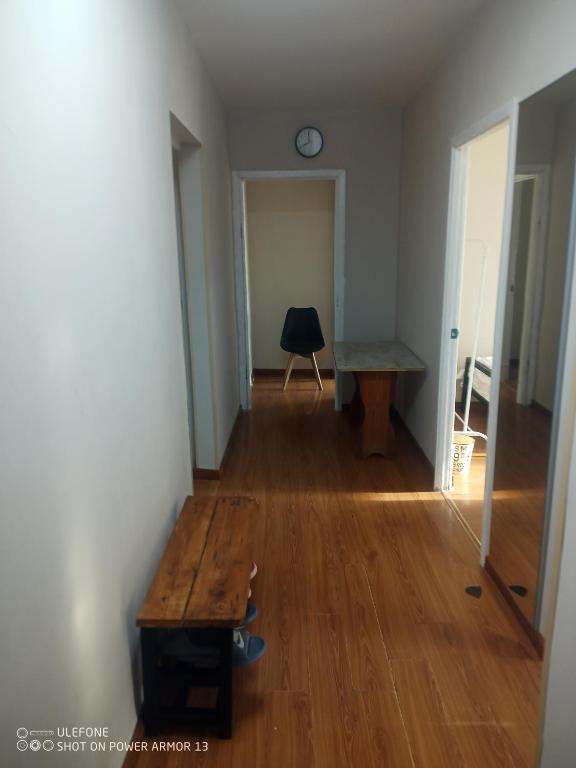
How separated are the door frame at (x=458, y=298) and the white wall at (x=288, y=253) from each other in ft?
9.22

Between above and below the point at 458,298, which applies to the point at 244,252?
above

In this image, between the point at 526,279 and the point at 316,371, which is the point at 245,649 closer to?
the point at 526,279

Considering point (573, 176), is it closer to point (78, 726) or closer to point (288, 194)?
point (78, 726)

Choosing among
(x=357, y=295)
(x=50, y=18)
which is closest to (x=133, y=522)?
(x=50, y=18)

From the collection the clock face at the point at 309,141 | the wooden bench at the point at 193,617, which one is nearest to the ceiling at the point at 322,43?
the clock face at the point at 309,141

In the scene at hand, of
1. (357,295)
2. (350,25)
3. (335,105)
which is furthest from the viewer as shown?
(357,295)

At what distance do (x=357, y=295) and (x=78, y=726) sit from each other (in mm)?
4219

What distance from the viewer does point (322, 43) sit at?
310cm

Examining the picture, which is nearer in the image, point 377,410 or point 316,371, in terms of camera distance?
point 377,410

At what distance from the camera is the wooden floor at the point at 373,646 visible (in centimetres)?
178

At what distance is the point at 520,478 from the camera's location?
91.1 inches

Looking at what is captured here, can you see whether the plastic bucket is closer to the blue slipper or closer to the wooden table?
the wooden table

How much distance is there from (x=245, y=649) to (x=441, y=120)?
3162 mm

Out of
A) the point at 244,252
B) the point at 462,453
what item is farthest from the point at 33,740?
the point at 244,252
